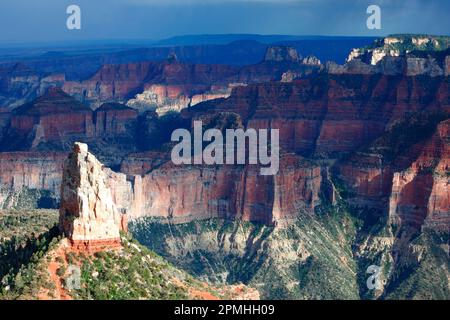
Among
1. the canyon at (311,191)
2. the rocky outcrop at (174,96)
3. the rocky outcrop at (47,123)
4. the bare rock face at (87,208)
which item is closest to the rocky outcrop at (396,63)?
the canyon at (311,191)

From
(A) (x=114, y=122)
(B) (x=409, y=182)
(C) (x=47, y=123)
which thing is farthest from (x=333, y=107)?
(C) (x=47, y=123)

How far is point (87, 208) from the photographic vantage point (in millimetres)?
54656

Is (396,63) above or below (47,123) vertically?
above

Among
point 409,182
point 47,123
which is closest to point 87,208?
point 409,182

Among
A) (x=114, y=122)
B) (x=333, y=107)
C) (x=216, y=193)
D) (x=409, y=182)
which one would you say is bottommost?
(x=216, y=193)

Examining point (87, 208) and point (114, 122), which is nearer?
point (87, 208)

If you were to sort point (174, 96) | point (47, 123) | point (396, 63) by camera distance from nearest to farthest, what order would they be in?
point (396, 63)
point (47, 123)
point (174, 96)

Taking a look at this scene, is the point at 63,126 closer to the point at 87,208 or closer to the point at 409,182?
the point at 409,182

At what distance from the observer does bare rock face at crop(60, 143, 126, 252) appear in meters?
54.6

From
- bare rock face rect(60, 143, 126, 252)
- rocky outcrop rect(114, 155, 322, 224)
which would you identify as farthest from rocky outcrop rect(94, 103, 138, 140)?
bare rock face rect(60, 143, 126, 252)

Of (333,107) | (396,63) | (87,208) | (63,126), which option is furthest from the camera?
(63,126)
